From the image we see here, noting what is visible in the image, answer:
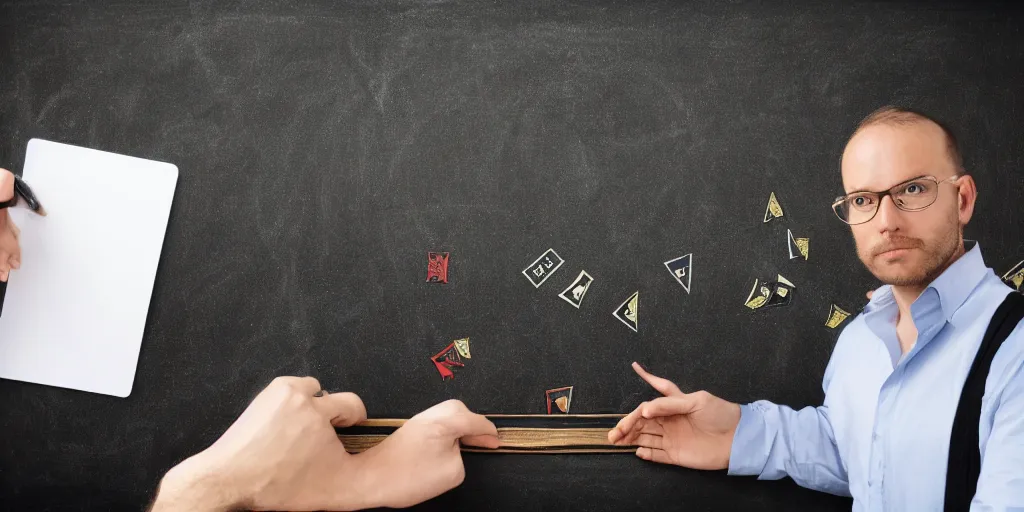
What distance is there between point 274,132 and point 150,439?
70 centimetres

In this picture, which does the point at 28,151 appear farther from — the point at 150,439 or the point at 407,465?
the point at 407,465

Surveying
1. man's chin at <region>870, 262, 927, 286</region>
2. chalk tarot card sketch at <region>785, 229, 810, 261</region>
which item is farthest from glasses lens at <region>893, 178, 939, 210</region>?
chalk tarot card sketch at <region>785, 229, 810, 261</region>

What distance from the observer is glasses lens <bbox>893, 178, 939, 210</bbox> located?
1.40 metres

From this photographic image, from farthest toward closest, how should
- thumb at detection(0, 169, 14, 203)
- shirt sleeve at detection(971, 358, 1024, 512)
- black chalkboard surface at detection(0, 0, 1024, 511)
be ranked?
black chalkboard surface at detection(0, 0, 1024, 511)
thumb at detection(0, 169, 14, 203)
shirt sleeve at detection(971, 358, 1024, 512)

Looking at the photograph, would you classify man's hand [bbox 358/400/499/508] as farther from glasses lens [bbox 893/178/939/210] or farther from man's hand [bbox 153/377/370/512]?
glasses lens [bbox 893/178/939/210]

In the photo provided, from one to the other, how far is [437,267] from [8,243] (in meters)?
0.88

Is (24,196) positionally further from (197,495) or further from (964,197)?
(964,197)

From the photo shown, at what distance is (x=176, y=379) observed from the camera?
156 cm

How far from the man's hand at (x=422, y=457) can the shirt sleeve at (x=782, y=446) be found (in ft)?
1.82

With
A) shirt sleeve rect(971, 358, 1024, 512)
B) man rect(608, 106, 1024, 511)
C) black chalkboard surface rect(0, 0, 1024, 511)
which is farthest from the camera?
black chalkboard surface rect(0, 0, 1024, 511)

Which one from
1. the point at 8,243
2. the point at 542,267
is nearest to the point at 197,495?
the point at 8,243

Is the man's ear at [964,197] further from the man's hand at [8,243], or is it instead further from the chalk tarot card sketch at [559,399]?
the man's hand at [8,243]

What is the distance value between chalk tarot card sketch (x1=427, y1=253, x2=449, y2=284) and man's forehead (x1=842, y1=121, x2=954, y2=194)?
88 centimetres

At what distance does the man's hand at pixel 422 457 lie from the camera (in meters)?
1.47
